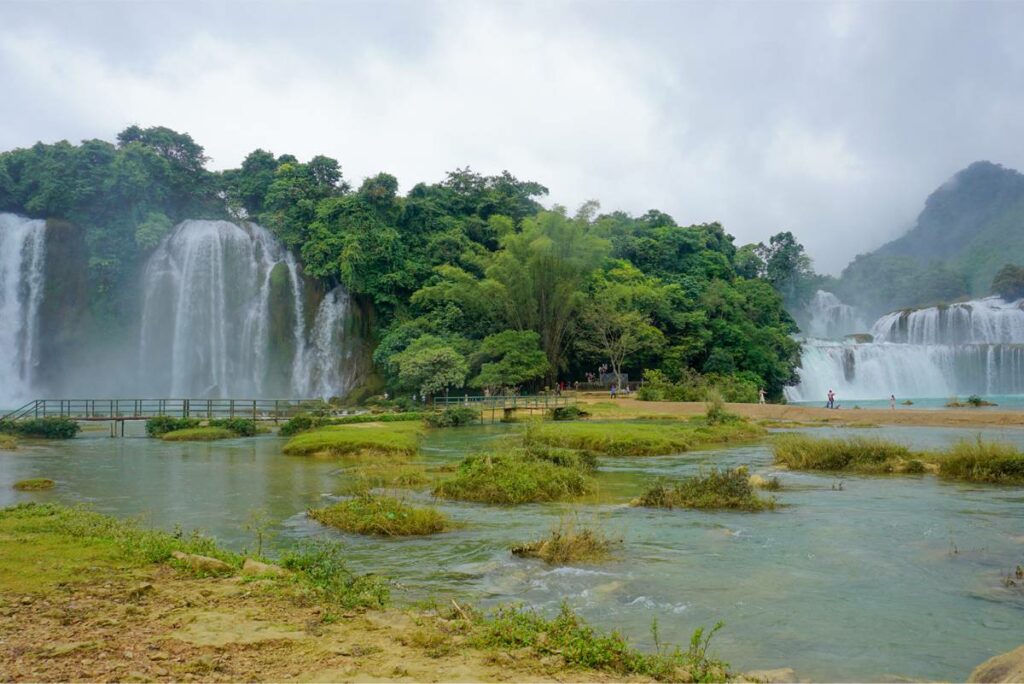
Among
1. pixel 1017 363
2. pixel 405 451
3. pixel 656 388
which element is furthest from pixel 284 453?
pixel 1017 363

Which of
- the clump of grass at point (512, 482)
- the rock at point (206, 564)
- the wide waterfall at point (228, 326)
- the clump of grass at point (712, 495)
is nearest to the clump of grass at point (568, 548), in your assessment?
the rock at point (206, 564)

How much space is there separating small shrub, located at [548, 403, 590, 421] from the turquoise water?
17712 millimetres

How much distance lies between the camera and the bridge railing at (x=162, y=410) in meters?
32.7

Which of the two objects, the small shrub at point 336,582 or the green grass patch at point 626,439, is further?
the green grass patch at point 626,439

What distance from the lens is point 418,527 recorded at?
1038 centimetres

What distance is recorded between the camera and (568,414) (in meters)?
34.8

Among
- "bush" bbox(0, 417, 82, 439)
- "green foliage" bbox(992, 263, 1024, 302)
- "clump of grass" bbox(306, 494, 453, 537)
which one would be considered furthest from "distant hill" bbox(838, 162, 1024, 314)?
"clump of grass" bbox(306, 494, 453, 537)

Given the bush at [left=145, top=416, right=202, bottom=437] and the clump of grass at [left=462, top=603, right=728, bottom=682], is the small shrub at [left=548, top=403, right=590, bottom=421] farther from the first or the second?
the clump of grass at [left=462, top=603, right=728, bottom=682]

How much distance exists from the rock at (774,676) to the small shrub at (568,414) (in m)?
28.9

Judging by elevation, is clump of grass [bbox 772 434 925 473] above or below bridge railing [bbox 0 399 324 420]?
below

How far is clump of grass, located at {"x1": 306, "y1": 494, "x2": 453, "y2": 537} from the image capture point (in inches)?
408

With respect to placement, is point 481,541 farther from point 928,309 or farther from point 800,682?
point 928,309

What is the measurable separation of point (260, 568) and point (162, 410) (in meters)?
30.0

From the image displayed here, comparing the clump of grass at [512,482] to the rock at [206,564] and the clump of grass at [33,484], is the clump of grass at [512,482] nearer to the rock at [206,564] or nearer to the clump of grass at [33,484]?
the rock at [206,564]
